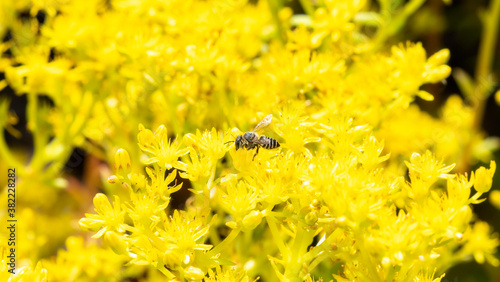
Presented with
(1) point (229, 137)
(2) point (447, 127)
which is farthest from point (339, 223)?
(2) point (447, 127)

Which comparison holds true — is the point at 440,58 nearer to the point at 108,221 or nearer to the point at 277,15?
the point at 277,15

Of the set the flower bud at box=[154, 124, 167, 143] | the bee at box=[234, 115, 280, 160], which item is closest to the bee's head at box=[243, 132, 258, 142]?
the bee at box=[234, 115, 280, 160]

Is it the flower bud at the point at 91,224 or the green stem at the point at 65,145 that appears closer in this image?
the flower bud at the point at 91,224

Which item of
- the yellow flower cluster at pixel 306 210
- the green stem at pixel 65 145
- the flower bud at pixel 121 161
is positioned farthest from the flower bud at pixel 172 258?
the green stem at pixel 65 145

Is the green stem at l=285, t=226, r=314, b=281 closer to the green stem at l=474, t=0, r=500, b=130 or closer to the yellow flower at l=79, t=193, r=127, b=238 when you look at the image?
the yellow flower at l=79, t=193, r=127, b=238

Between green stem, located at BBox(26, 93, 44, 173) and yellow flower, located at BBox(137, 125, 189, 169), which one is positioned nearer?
yellow flower, located at BBox(137, 125, 189, 169)

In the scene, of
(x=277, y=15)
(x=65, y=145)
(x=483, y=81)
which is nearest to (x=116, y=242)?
(x=65, y=145)

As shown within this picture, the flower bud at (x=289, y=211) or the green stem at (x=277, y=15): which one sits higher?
the green stem at (x=277, y=15)

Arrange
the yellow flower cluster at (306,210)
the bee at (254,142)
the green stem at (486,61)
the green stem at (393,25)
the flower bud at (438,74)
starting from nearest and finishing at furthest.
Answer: the yellow flower cluster at (306,210) → the bee at (254,142) → the flower bud at (438,74) → the green stem at (393,25) → the green stem at (486,61)

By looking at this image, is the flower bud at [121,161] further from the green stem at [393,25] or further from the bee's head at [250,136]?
the green stem at [393,25]
